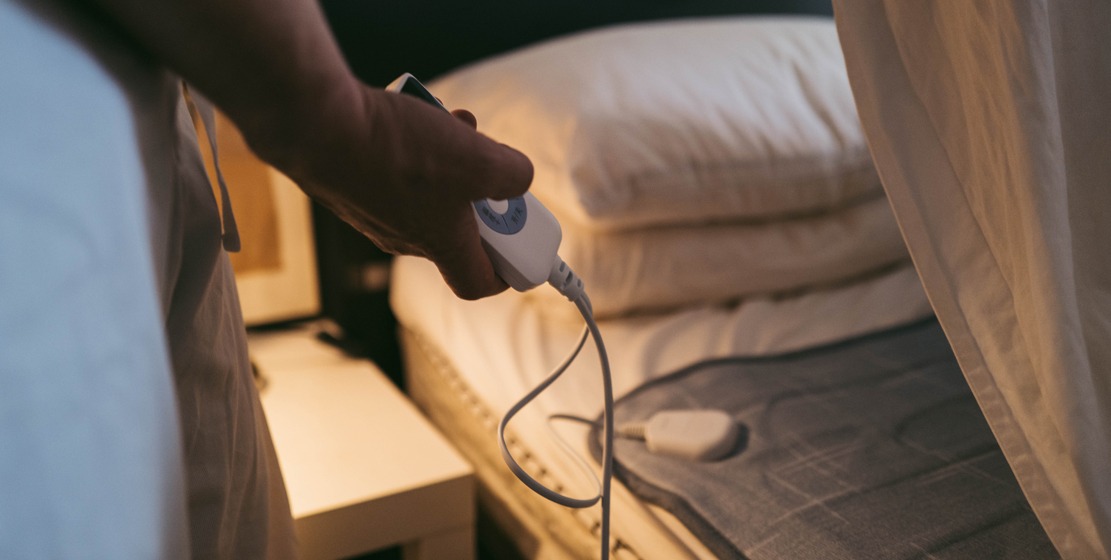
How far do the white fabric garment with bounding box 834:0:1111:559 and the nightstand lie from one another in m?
0.49

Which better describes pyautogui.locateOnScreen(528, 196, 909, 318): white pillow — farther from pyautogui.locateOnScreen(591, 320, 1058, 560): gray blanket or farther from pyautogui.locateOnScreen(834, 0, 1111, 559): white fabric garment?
pyautogui.locateOnScreen(834, 0, 1111, 559): white fabric garment

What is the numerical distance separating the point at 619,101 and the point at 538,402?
344 millimetres

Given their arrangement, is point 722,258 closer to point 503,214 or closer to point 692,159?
point 692,159

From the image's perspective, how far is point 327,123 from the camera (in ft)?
1.09

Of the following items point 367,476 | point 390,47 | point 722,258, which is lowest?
point 367,476

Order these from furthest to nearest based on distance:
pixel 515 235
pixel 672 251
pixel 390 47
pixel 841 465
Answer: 1. pixel 390 47
2. pixel 672 251
3. pixel 841 465
4. pixel 515 235

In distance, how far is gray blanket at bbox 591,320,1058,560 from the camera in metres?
0.53

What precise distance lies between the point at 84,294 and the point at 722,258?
75 centimetres

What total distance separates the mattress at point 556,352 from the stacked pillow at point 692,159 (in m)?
0.04

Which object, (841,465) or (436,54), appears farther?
(436,54)

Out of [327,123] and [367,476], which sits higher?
[327,123]

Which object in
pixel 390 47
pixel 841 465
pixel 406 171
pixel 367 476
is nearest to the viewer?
pixel 406 171

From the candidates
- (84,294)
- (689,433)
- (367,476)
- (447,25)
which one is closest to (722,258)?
(689,433)

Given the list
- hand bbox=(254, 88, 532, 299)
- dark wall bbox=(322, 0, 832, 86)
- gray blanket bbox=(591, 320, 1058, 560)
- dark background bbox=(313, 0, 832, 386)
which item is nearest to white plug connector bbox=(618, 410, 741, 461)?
gray blanket bbox=(591, 320, 1058, 560)
